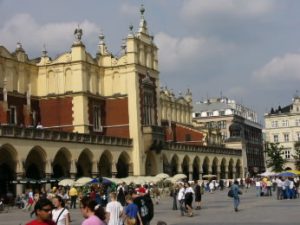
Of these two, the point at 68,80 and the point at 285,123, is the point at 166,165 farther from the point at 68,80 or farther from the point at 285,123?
the point at 285,123

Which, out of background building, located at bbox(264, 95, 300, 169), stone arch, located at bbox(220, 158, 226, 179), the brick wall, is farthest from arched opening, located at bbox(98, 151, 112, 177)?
background building, located at bbox(264, 95, 300, 169)

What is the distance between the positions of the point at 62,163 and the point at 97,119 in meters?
10.0

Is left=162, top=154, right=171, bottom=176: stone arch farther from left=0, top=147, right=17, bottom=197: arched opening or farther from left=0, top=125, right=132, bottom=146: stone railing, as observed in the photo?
left=0, top=147, right=17, bottom=197: arched opening

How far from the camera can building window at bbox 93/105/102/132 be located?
199 feet

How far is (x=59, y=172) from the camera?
176ft

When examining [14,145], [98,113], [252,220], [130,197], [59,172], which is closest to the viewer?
[130,197]

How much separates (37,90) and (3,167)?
14.9 m

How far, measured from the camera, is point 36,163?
49906 millimetres

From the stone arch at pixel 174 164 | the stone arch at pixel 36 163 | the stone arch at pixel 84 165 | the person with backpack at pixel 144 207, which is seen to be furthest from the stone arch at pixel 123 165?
the person with backpack at pixel 144 207

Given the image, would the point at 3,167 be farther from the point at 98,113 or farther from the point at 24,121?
the point at 98,113

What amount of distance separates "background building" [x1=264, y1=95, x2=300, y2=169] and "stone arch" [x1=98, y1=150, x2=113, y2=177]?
2699 inches

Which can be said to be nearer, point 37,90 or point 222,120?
point 37,90

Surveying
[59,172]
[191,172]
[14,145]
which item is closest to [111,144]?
[59,172]

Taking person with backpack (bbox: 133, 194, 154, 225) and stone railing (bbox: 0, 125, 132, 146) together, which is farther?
stone railing (bbox: 0, 125, 132, 146)
